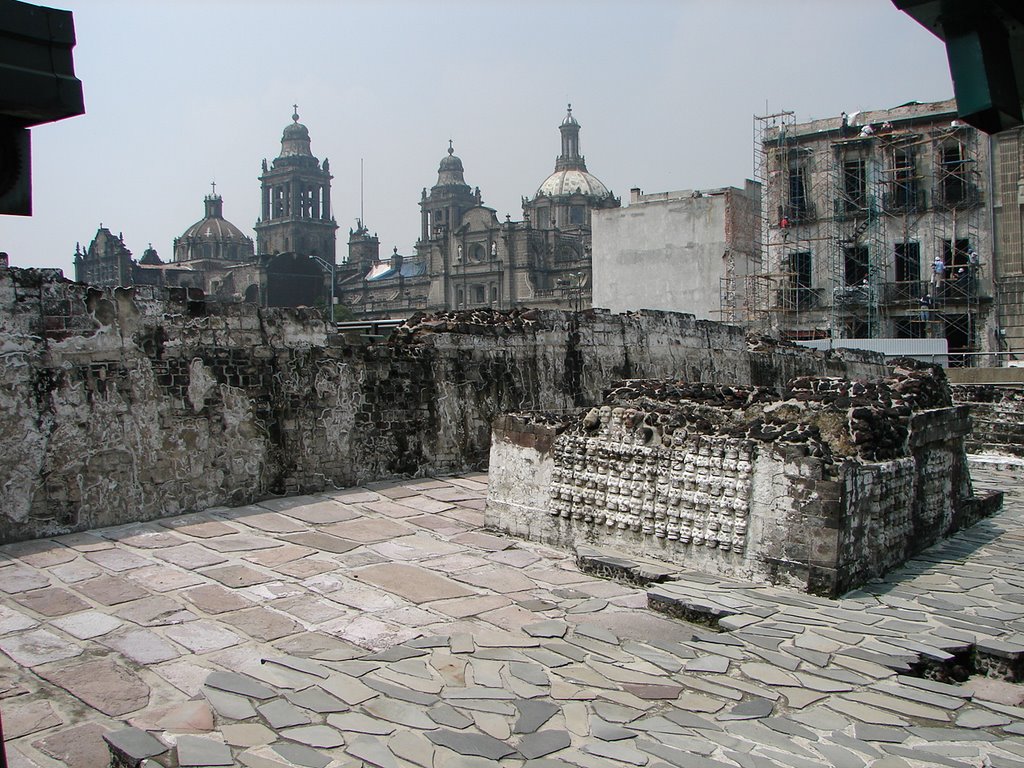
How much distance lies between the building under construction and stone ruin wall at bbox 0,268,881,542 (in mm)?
19926

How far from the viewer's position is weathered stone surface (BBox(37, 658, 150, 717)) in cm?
456

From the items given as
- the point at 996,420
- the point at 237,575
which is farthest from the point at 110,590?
the point at 996,420

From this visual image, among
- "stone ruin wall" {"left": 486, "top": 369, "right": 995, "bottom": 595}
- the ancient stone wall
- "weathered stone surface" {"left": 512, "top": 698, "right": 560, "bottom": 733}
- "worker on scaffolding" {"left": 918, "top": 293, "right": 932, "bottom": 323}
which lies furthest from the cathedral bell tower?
"weathered stone surface" {"left": 512, "top": 698, "right": 560, "bottom": 733}

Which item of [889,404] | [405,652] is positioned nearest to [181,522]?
[405,652]

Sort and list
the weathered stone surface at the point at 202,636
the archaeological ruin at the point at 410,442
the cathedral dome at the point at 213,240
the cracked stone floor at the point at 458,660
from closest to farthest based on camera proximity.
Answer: the cracked stone floor at the point at 458,660 → the weathered stone surface at the point at 202,636 → the archaeological ruin at the point at 410,442 → the cathedral dome at the point at 213,240

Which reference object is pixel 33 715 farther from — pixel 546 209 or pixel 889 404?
pixel 546 209

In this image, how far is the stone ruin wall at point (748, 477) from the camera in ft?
21.3

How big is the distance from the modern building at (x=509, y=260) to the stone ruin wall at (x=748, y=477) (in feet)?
179

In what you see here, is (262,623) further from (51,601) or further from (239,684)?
(51,601)

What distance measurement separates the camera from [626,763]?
3.93 metres

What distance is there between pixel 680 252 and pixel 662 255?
2.41 feet

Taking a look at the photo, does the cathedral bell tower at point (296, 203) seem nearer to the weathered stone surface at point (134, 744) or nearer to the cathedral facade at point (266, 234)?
the cathedral facade at point (266, 234)

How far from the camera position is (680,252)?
116 ft

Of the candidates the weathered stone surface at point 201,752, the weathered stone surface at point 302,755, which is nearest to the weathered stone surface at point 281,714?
the weathered stone surface at point 302,755
